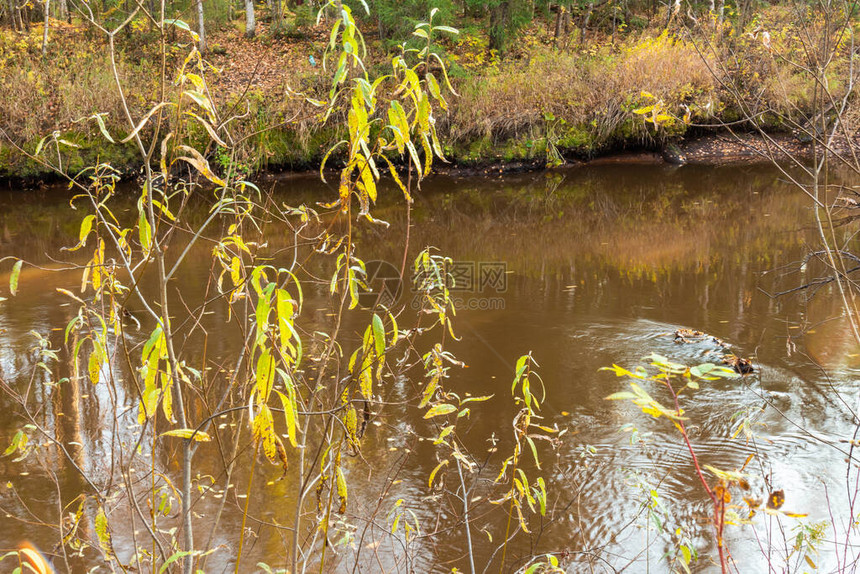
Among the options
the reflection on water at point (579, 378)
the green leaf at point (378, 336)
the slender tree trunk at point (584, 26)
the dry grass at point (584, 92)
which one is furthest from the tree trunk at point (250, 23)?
the green leaf at point (378, 336)

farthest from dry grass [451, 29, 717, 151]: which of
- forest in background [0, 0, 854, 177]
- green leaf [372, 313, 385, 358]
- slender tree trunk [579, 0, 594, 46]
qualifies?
green leaf [372, 313, 385, 358]

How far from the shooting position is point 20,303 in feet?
23.0

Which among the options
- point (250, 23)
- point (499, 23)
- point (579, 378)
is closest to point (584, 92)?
point (499, 23)

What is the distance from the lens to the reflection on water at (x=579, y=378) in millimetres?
3447

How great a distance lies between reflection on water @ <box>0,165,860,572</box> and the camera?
3447 millimetres

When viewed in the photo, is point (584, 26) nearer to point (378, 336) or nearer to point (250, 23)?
point (250, 23)

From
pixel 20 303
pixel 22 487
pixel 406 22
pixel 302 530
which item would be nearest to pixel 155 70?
pixel 406 22

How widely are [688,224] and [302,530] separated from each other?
8.49 m

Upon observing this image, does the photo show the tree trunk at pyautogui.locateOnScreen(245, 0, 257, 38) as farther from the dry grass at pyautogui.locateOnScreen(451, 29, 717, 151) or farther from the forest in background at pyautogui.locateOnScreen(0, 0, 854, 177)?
the dry grass at pyautogui.locateOnScreen(451, 29, 717, 151)

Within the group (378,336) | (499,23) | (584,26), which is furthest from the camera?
(584,26)

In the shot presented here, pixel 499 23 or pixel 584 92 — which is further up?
pixel 499 23

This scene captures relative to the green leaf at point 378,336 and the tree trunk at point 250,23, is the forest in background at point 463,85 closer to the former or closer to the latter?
the tree trunk at point 250,23

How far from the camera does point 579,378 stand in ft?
16.9

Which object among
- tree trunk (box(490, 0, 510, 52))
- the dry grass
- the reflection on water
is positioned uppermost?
tree trunk (box(490, 0, 510, 52))
